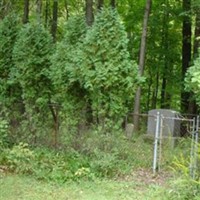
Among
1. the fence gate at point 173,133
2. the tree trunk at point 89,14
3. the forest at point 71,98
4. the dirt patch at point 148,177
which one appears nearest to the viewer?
the fence gate at point 173,133

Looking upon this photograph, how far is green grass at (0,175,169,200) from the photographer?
21.5 ft

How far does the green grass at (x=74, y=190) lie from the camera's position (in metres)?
6.56

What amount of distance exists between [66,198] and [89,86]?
2.91m

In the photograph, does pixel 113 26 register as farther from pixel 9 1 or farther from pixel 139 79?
pixel 9 1

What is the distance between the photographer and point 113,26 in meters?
8.79

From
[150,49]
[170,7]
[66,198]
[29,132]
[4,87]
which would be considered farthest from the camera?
[150,49]

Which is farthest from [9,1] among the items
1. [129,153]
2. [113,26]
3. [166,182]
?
[166,182]

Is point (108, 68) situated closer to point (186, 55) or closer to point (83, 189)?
point (83, 189)

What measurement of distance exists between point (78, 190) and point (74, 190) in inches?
2.8

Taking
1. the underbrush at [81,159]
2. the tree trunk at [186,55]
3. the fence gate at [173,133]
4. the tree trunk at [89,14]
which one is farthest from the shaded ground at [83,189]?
the tree trunk at [186,55]

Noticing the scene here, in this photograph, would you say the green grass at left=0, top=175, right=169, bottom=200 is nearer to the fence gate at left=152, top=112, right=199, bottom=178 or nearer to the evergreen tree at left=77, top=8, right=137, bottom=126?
the fence gate at left=152, top=112, right=199, bottom=178

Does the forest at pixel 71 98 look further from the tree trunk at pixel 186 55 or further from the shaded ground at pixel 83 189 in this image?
the tree trunk at pixel 186 55

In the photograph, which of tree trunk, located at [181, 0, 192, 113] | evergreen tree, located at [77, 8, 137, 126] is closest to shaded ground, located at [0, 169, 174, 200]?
evergreen tree, located at [77, 8, 137, 126]

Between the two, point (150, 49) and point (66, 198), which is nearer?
point (66, 198)
